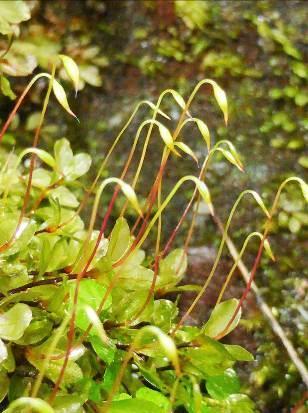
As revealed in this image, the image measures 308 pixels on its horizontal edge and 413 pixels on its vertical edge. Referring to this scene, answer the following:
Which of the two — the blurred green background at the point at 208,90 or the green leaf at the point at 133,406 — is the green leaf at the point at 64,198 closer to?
the blurred green background at the point at 208,90

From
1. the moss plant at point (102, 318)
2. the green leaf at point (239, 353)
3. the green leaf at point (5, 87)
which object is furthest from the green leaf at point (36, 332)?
the green leaf at point (5, 87)

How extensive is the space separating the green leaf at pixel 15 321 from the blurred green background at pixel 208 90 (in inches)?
25.0

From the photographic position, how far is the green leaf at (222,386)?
1.12 meters

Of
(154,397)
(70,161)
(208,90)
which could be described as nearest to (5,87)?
(70,161)

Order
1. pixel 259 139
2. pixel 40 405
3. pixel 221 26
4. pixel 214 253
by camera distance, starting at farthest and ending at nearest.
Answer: pixel 221 26 → pixel 259 139 → pixel 214 253 → pixel 40 405

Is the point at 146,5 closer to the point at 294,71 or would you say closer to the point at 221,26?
the point at 221,26

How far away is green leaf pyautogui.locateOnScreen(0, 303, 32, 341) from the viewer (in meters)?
0.91

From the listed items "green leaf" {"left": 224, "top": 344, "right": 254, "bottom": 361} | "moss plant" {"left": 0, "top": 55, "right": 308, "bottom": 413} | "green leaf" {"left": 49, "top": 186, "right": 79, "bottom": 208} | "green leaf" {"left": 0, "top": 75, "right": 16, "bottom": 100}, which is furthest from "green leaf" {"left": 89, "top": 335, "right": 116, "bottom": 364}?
"green leaf" {"left": 0, "top": 75, "right": 16, "bottom": 100}

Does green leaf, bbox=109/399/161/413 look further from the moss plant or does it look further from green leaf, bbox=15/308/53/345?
green leaf, bbox=15/308/53/345

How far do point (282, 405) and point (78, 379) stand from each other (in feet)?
1.81

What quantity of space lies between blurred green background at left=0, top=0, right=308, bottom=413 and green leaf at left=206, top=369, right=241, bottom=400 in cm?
22

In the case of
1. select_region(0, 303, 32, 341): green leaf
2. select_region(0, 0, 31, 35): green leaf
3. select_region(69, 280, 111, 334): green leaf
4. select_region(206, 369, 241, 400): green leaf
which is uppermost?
select_region(0, 0, 31, 35): green leaf

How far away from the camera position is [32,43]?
1.89 m

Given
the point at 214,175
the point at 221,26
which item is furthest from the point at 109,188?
the point at 221,26
